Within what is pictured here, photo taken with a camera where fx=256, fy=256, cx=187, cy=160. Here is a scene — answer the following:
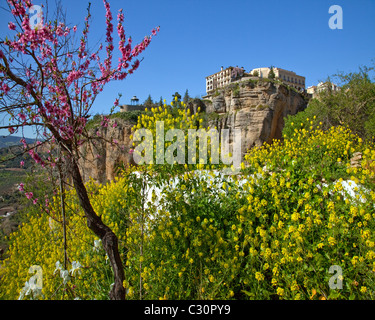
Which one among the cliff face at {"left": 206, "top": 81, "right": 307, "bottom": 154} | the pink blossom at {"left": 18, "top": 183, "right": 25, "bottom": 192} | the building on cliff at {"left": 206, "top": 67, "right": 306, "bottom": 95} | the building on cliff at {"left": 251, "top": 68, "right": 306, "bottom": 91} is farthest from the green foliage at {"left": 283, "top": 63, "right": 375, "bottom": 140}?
the building on cliff at {"left": 251, "top": 68, "right": 306, "bottom": 91}

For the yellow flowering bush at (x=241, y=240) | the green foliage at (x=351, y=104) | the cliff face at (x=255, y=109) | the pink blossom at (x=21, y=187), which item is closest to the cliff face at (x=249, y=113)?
the cliff face at (x=255, y=109)

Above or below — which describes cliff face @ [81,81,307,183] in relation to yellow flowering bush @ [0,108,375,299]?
above

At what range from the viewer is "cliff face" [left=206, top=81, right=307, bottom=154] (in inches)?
802

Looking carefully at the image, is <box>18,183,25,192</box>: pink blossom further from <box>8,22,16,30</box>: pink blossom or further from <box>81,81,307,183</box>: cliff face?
<box>81,81,307,183</box>: cliff face

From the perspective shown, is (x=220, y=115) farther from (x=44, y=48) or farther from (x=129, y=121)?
(x=44, y=48)

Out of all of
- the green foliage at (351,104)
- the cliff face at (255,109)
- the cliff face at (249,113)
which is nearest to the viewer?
the green foliage at (351,104)

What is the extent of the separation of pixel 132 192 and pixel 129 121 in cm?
1866

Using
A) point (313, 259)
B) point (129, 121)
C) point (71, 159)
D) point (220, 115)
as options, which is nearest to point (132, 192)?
point (71, 159)

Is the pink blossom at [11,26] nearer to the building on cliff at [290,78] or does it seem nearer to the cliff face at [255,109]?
the cliff face at [255,109]

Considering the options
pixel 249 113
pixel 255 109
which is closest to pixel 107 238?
pixel 249 113

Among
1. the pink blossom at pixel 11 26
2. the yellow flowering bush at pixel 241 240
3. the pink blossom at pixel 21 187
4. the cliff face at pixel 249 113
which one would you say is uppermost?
the cliff face at pixel 249 113

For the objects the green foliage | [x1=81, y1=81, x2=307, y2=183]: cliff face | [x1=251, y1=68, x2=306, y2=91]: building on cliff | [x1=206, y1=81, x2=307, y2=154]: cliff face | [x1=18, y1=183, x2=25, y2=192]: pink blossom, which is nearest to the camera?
[x1=18, y1=183, x2=25, y2=192]: pink blossom

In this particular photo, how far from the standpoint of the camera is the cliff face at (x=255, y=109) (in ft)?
Result: 66.8

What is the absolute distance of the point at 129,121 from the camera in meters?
20.8
